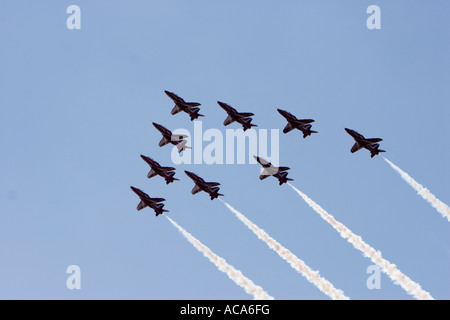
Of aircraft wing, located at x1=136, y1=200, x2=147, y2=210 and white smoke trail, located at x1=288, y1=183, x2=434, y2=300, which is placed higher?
aircraft wing, located at x1=136, y1=200, x2=147, y2=210

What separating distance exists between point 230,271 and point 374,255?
25782mm

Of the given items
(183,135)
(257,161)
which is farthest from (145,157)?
(257,161)

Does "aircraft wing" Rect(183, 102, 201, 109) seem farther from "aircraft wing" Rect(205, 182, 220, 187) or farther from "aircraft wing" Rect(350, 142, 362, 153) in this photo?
"aircraft wing" Rect(350, 142, 362, 153)

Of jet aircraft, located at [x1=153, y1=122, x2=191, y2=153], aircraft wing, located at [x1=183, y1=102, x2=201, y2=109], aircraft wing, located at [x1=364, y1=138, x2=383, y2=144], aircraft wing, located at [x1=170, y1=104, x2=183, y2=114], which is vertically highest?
aircraft wing, located at [x1=170, y1=104, x2=183, y2=114]

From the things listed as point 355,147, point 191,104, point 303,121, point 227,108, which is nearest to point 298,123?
point 303,121

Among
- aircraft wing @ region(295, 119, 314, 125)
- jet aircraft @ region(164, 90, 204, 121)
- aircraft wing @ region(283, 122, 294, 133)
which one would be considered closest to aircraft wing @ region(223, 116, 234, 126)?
jet aircraft @ region(164, 90, 204, 121)

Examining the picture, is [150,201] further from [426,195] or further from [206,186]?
[426,195]

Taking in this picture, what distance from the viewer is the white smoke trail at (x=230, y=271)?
137250 mm

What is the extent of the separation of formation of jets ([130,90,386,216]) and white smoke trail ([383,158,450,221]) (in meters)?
Result: 8.09

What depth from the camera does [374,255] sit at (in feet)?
471

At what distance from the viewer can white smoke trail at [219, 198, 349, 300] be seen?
136000 millimetres

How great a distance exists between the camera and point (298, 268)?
471ft
